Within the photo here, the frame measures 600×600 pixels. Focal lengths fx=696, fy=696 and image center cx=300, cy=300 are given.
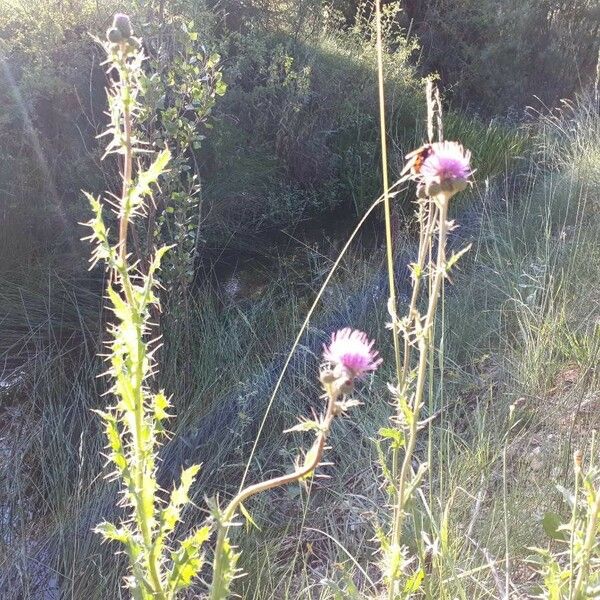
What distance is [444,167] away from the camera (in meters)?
0.88

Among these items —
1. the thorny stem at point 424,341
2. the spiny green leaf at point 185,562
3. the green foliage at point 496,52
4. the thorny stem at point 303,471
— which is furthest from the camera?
the green foliage at point 496,52

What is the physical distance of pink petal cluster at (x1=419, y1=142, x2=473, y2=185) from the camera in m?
0.88

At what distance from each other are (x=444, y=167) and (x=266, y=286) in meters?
2.99

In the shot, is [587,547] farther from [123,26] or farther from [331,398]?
[123,26]

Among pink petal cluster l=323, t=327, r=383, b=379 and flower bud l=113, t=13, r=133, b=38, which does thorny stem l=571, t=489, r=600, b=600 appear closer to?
pink petal cluster l=323, t=327, r=383, b=379

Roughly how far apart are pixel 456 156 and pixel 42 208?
2892mm

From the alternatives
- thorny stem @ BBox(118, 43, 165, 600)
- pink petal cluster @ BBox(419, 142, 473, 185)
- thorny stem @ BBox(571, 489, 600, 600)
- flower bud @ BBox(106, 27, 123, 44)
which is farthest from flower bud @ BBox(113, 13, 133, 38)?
thorny stem @ BBox(571, 489, 600, 600)

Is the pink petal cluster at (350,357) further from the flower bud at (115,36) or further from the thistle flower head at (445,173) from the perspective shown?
the flower bud at (115,36)

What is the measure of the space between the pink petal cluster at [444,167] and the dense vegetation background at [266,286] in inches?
24.2

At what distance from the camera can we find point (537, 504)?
1.66m

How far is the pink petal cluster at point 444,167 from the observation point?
2.87 ft

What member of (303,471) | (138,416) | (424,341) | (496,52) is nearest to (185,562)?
(138,416)

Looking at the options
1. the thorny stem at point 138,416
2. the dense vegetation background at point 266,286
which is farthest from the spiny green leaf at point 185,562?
the dense vegetation background at point 266,286

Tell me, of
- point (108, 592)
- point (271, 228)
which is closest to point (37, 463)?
point (108, 592)
